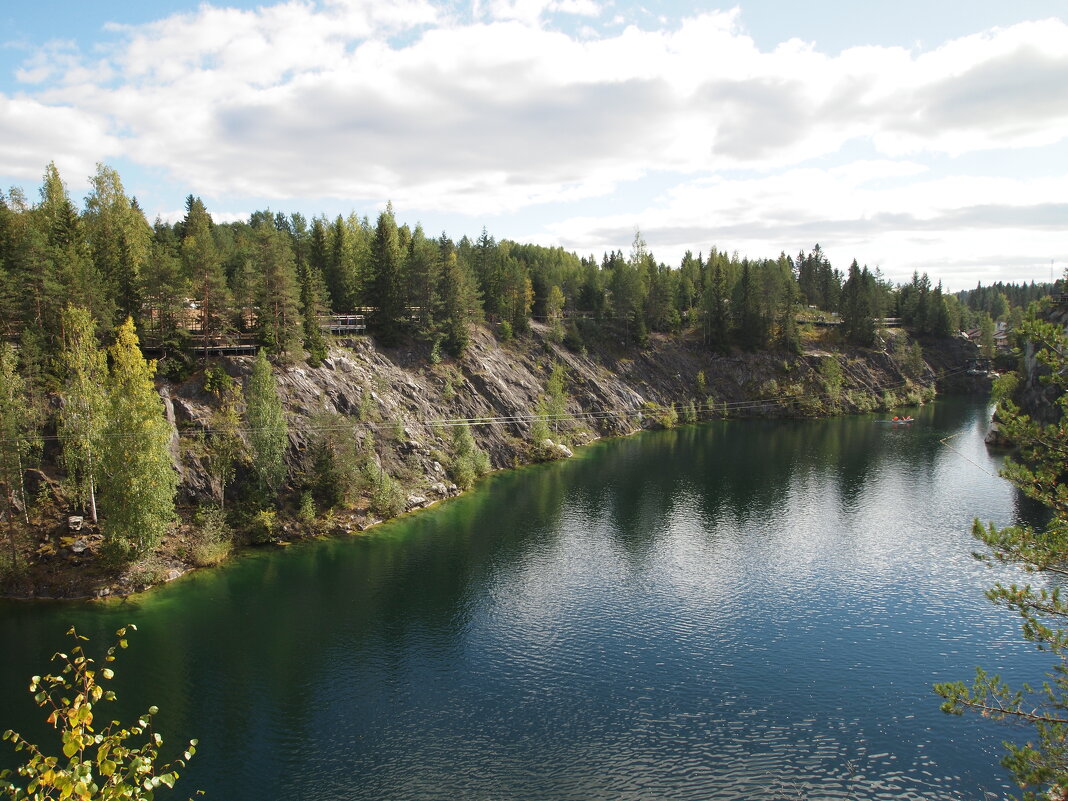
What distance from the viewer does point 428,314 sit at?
89188 mm

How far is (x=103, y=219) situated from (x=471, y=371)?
162 ft

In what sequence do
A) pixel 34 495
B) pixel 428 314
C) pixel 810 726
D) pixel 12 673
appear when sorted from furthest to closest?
pixel 428 314 → pixel 34 495 → pixel 12 673 → pixel 810 726

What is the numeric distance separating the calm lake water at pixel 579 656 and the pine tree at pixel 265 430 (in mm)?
6887

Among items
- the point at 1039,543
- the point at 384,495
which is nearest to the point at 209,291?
the point at 384,495

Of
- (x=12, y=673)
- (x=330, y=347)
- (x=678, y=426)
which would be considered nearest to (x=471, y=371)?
(x=330, y=347)

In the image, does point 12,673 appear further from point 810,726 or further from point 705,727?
point 810,726

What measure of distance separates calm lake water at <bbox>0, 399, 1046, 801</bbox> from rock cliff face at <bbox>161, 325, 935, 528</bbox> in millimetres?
10755

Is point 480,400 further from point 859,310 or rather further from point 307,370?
point 859,310

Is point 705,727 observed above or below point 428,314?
below

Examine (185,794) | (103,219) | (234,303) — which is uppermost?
(103,219)

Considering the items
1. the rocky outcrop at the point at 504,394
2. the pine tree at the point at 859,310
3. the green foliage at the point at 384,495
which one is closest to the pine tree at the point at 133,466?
the rocky outcrop at the point at 504,394

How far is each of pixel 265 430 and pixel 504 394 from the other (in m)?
41.0

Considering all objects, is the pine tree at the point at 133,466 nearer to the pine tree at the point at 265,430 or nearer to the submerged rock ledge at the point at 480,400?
the submerged rock ledge at the point at 480,400

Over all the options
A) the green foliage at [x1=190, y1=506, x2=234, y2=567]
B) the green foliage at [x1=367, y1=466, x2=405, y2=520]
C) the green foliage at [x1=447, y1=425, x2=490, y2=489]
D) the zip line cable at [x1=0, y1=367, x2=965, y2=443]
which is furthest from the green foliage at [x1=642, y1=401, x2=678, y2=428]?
the green foliage at [x1=190, y1=506, x2=234, y2=567]
